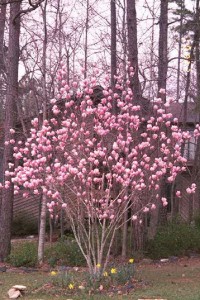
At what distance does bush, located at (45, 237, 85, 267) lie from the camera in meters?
12.8

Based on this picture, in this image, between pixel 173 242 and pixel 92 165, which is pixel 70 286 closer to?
pixel 92 165

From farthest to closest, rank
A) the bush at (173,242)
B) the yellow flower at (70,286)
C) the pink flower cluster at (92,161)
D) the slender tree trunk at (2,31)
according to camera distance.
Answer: the slender tree trunk at (2,31) < the bush at (173,242) < the pink flower cluster at (92,161) < the yellow flower at (70,286)

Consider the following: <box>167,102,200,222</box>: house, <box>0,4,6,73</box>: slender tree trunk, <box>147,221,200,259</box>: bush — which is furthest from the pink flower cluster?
<box>167,102,200,222</box>: house

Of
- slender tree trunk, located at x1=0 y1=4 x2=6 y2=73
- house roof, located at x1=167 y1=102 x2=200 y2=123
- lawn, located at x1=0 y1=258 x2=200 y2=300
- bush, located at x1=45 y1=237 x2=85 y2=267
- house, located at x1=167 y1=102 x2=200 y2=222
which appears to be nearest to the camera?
lawn, located at x1=0 y1=258 x2=200 y2=300

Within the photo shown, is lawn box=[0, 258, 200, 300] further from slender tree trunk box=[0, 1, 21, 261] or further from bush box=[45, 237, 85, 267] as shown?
slender tree trunk box=[0, 1, 21, 261]

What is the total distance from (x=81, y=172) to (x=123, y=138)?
1264 mm

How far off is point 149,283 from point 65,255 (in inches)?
146

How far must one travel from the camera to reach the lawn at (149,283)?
8.58 m

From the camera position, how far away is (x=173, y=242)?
14.4 metres

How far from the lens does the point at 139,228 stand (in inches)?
548

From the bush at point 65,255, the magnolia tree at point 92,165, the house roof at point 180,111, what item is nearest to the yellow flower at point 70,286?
the magnolia tree at point 92,165

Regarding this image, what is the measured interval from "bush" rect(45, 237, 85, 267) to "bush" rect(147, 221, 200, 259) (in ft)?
6.76

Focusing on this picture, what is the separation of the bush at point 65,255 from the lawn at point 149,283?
915mm

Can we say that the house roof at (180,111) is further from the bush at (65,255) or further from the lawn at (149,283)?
the lawn at (149,283)
